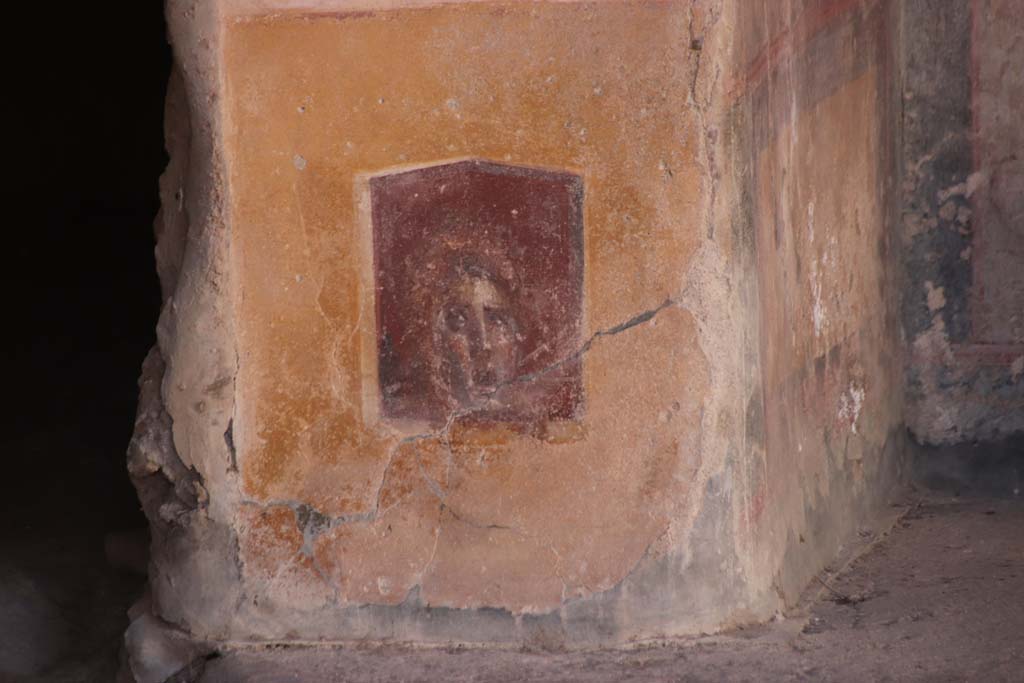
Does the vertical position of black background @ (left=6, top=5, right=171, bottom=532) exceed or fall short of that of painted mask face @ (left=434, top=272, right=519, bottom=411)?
it exceeds it

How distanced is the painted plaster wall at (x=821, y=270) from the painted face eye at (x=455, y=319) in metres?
0.61

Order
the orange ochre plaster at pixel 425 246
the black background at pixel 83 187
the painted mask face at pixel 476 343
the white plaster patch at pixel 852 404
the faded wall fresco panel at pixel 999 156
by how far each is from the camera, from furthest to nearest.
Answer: the black background at pixel 83 187 < the faded wall fresco panel at pixel 999 156 < the white plaster patch at pixel 852 404 < the painted mask face at pixel 476 343 < the orange ochre plaster at pixel 425 246

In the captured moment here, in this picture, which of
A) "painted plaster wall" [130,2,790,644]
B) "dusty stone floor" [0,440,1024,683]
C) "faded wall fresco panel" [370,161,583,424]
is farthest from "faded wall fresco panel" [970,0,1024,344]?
"faded wall fresco panel" [370,161,583,424]

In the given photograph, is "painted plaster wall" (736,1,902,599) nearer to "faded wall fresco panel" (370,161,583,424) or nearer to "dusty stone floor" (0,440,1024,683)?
"dusty stone floor" (0,440,1024,683)

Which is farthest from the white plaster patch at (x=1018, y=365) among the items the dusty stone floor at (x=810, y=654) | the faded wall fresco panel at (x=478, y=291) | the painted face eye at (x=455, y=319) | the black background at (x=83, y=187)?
the black background at (x=83, y=187)

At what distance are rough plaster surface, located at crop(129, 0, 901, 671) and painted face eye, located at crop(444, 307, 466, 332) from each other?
7.0 inches

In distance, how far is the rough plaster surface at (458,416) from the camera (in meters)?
3.13

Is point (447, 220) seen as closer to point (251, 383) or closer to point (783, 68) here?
point (251, 383)

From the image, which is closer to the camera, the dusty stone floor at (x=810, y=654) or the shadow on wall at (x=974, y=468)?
the dusty stone floor at (x=810, y=654)

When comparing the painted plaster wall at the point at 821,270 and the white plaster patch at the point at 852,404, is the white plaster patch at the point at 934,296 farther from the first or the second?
the white plaster patch at the point at 852,404

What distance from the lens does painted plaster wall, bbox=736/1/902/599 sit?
3322 mm

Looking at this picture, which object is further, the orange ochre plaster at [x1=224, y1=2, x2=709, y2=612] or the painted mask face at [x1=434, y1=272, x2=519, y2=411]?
the painted mask face at [x1=434, y1=272, x2=519, y2=411]

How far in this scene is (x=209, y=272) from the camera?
3.26 meters

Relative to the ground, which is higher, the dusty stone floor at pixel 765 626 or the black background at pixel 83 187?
the black background at pixel 83 187
